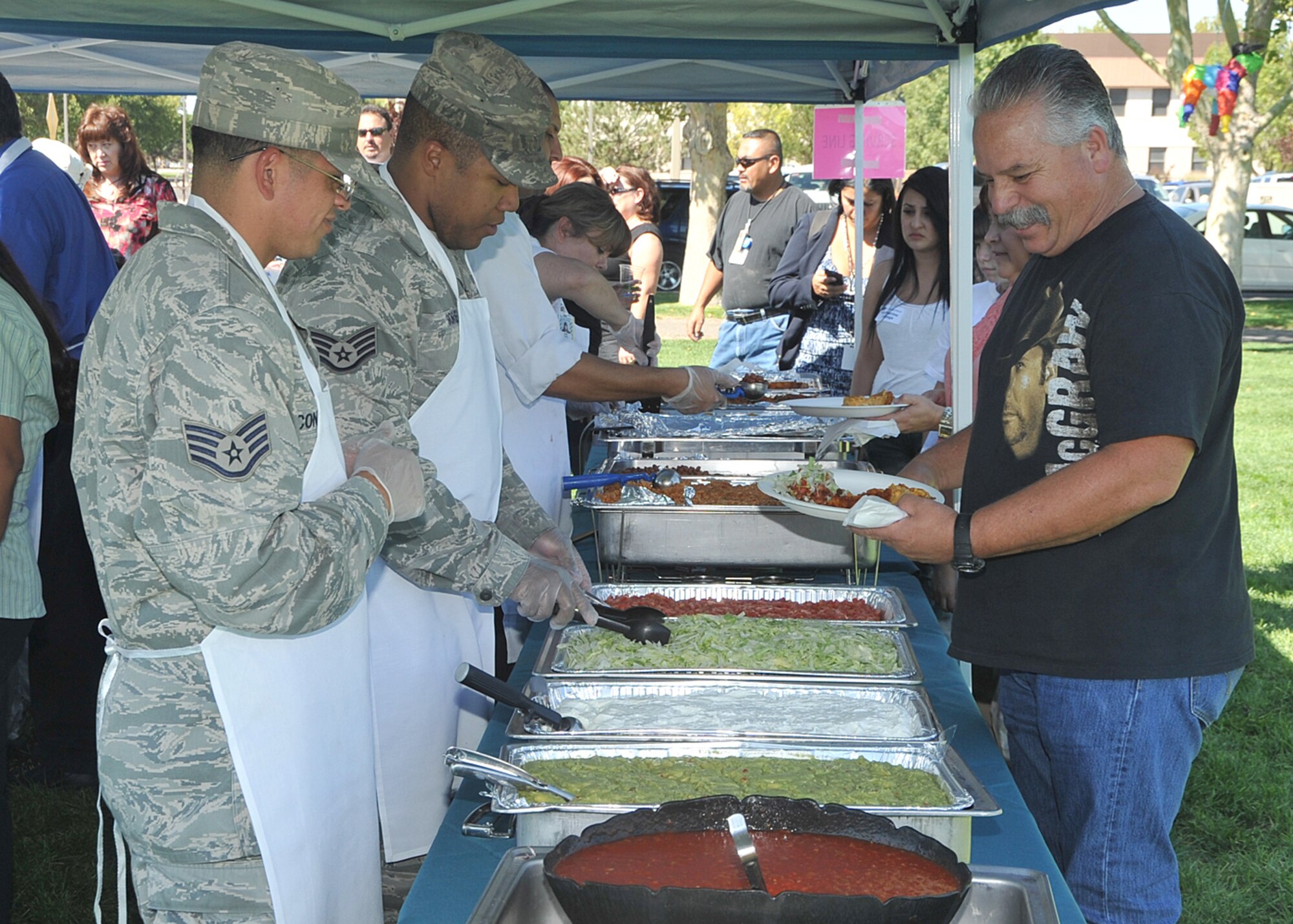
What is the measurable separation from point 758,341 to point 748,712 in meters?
4.18

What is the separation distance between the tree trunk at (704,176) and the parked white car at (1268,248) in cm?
675

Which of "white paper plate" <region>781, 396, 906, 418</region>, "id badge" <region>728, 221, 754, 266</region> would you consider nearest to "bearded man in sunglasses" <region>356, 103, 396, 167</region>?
"id badge" <region>728, 221, 754, 266</region>

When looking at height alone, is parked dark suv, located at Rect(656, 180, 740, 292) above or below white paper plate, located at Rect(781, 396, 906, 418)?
above

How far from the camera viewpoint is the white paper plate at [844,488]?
207 centimetres

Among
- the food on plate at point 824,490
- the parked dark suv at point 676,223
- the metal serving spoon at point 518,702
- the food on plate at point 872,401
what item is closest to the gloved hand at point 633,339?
the food on plate at point 872,401

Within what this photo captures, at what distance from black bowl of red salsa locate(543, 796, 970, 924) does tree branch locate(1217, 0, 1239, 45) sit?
498 inches

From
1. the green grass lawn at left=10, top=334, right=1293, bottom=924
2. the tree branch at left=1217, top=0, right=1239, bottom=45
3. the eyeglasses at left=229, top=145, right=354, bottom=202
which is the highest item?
the tree branch at left=1217, top=0, right=1239, bottom=45

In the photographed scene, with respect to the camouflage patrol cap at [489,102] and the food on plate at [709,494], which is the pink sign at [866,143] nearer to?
the food on plate at [709,494]

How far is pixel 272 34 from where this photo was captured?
3.07 metres

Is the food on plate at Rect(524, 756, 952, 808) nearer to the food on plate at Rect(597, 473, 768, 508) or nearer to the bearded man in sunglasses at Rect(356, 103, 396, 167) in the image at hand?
the food on plate at Rect(597, 473, 768, 508)

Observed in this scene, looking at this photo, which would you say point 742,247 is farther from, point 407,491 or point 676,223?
point 676,223

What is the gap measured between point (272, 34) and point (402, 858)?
211 cm

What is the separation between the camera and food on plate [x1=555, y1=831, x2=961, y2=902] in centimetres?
111

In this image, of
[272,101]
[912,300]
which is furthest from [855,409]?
[272,101]
